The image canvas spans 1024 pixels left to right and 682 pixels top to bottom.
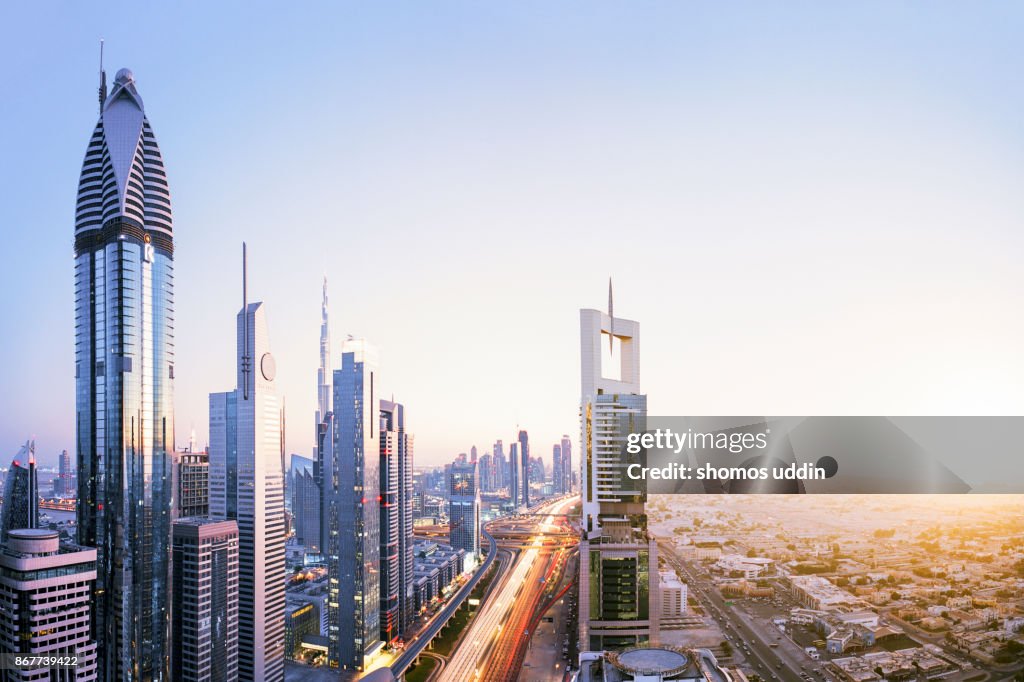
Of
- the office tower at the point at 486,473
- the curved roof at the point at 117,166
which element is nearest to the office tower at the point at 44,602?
the curved roof at the point at 117,166

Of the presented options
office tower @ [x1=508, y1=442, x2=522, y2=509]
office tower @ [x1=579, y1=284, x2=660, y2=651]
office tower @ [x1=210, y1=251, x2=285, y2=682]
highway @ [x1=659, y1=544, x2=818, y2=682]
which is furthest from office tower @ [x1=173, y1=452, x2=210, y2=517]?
office tower @ [x1=508, y1=442, x2=522, y2=509]

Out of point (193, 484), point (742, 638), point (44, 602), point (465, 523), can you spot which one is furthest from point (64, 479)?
point (465, 523)

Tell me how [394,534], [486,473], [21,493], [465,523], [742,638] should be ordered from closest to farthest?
[21,493]
[742,638]
[394,534]
[465,523]
[486,473]

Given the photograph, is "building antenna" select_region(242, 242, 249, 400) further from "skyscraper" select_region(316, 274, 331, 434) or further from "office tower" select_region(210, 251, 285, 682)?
"skyscraper" select_region(316, 274, 331, 434)

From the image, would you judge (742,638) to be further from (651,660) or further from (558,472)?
(558,472)

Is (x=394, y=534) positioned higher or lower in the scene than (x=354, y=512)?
lower

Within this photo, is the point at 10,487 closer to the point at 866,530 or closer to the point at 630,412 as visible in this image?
the point at 630,412

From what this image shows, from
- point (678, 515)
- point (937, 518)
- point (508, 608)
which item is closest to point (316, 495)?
point (508, 608)

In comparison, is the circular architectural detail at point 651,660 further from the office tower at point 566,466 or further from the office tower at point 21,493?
the office tower at point 566,466
